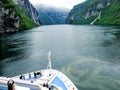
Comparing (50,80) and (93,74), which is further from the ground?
(50,80)

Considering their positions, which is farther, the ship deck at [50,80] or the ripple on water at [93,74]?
the ripple on water at [93,74]

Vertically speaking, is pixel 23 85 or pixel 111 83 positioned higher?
pixel 23 85

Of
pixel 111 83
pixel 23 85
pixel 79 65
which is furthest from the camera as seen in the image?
pixel 79 65

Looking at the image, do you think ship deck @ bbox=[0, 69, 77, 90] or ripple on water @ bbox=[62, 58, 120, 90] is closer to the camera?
ship deck @ bbox=[0, 69, 77, 90]

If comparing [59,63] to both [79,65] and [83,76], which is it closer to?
[79,65]

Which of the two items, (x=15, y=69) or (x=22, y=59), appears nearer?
(x=15, y=69)

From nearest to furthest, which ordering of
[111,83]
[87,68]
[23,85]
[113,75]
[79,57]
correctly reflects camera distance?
[23,85] → [111,83] → [113,75] → [87,68] → [79,57]

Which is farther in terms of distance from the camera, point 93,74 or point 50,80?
point 93,74

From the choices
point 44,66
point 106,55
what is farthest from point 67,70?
point 106,55

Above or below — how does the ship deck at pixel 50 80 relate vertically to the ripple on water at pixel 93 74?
above

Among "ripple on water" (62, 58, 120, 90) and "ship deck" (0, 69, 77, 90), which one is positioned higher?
"ship deck" (0, 69, 77, 90)
